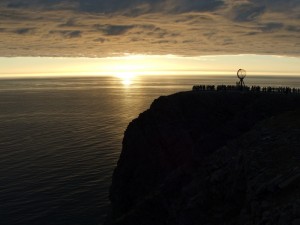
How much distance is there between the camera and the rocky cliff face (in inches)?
899

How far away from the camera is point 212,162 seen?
3291cm

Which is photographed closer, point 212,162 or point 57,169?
point 212,162

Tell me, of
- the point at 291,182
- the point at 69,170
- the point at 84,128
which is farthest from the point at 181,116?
the point at 84,128

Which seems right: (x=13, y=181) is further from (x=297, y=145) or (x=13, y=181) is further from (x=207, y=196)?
(x=297, y=145)

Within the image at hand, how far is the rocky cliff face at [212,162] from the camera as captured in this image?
74.9 feet

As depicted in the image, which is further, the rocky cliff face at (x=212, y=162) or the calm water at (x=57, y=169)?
the calm water at (x=57, y=169)

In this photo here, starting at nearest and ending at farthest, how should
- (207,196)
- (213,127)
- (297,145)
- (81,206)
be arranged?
(297,145), (207,196), (213,127), (81,206)

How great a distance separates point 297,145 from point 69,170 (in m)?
51.1

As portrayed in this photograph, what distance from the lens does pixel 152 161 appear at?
4641 centimetres

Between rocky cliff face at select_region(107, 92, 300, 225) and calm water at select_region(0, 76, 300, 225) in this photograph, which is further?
calm water at select_region(0, 76, 300, 225)

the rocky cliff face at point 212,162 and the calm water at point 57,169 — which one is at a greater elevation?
the rocky cliff face at point 212,162

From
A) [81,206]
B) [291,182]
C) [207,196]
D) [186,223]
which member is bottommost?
[81,206]

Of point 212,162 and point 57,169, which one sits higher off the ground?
point 212,162

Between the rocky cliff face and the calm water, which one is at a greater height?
the rocky cliff face
